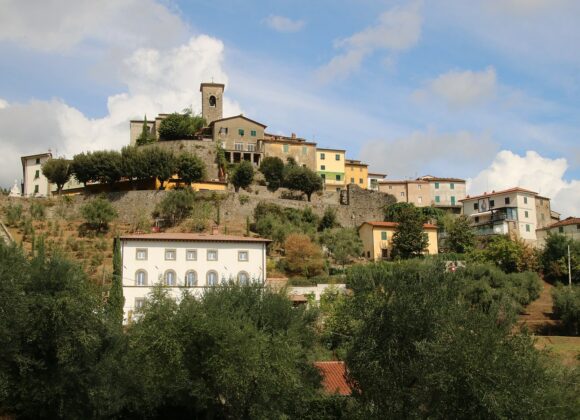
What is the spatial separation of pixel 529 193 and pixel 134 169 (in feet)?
158

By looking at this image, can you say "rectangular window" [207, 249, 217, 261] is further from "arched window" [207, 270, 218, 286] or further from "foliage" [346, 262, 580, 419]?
"foliage" [346, 262, 580, 419]

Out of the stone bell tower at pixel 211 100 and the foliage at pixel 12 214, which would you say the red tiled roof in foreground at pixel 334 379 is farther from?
the stone bell tower at pixel 211 100

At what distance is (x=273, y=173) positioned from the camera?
284 feet

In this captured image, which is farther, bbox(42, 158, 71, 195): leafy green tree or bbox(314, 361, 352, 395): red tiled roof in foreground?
bbox(42, 158, 71, 195): leafy green tree

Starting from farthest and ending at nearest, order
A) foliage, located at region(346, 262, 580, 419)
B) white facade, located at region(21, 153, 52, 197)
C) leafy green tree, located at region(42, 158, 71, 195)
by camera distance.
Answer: white facade, located at region(21, 153, 52, 197) < leafy green tree, located at region(42, 158, 71, 195) < foliage, located at region(346, 262, 580, 419)

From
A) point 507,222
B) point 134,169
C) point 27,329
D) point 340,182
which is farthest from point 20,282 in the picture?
point 340,182

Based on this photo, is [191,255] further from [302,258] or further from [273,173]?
[273,173]

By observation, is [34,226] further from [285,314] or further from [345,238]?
[285,314]

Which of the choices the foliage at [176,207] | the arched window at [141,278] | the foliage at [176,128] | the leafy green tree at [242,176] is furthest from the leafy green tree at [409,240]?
the foliage at [176,128]

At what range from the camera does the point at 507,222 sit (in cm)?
8294

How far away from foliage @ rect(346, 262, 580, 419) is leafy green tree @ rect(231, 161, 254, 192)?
56.2 m

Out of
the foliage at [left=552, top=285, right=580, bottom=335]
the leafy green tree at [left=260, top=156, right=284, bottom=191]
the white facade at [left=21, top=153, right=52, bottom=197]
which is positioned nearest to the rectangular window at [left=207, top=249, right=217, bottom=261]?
the foliage at [left=552, top=285, right=580, bottom=335]

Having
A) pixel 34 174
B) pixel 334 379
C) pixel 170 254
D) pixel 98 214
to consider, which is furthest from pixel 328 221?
pixel 34 174

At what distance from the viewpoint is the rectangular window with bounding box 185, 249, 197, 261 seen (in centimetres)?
5512
